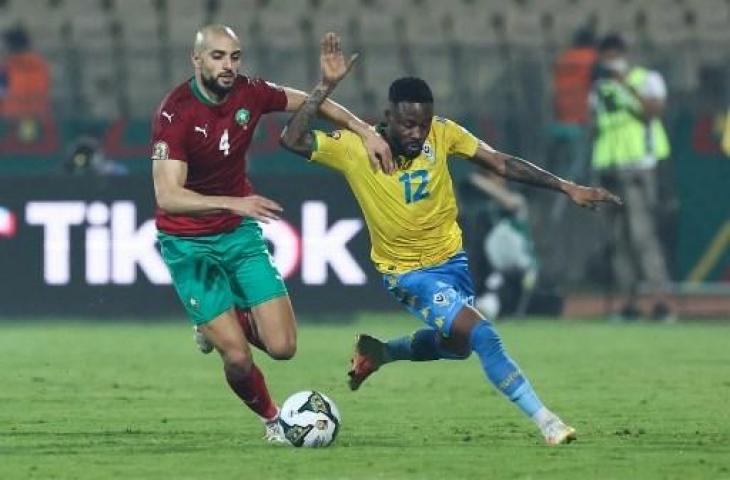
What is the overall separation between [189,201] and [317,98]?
0.94m

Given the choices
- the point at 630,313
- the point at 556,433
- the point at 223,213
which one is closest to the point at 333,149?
the point at 223,213

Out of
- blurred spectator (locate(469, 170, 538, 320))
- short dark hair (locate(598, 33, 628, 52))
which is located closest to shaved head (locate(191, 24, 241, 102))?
blurred spectator (locate(469, 170, 538, 320))

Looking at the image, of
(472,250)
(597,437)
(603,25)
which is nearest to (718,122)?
(472,250)

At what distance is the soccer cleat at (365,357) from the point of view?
37.3 ft

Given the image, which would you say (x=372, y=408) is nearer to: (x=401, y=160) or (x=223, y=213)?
(x=401, y=160)

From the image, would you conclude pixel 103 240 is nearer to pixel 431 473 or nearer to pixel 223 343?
pixel 223 343

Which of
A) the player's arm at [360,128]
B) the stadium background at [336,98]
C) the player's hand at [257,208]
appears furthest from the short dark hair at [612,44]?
the player's hand at [257,208]

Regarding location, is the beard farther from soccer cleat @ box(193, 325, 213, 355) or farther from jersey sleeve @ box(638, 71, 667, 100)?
jersey sleeve @ box(638, 71, 667, 100)

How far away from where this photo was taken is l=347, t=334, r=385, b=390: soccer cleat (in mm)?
11383

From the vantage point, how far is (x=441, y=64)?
70.7 feet

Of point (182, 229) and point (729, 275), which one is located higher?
point (182, 229)

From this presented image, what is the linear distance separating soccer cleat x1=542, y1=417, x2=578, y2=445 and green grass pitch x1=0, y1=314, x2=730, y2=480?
0.20 feet

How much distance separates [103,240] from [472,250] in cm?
340

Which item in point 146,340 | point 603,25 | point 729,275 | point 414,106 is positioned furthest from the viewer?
point 603,25
